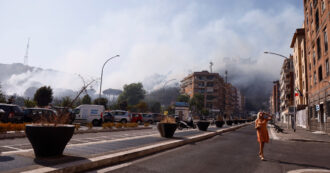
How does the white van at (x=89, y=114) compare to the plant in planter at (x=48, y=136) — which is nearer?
the plant in planter at (x=48, y=136)

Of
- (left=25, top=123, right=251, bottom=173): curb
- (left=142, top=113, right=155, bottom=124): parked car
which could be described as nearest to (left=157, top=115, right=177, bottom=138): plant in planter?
(left=25, top=123, right=251, bottom=173): curb

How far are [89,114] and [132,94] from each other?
103 metres

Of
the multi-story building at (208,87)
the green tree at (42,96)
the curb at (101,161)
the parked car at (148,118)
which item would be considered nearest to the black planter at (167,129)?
the curb at (101,161)

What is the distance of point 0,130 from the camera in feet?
37.7

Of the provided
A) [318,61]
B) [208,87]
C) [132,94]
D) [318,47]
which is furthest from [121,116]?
[132,94]

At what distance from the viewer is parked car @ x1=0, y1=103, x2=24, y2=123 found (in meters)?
18.8

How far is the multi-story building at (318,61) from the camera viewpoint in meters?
24.0

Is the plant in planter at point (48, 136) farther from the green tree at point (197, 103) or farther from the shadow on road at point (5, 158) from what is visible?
the green tree at point (197, 103)

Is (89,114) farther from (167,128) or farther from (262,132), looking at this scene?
(262,132)

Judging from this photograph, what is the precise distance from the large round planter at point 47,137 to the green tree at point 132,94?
120 metres

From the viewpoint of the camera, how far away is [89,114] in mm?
25016

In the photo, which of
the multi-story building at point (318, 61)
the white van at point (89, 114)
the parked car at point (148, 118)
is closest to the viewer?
the multi-story building at point (318, 61)

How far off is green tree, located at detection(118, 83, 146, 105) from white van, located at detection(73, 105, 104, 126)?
3943 inches

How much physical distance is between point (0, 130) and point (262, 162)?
11421mm
